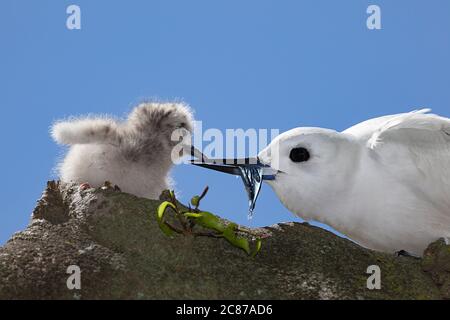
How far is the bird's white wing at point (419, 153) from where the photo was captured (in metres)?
3.51

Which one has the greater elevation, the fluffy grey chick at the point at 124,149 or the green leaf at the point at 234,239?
the fluffy grey chick at the point at 124,149

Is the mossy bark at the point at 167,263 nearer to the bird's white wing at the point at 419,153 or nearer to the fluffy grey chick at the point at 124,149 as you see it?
the bird's white wing at the point at 419,153

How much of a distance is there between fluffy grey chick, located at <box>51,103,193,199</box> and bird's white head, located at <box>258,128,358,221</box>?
1036 millimetres

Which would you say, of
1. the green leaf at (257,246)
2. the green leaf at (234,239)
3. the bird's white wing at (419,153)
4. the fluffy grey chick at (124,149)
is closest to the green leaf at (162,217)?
the green leaf at (234,239)

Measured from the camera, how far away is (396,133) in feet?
11.7

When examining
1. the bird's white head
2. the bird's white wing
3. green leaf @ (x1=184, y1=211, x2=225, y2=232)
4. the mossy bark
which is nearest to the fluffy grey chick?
the mossy bark

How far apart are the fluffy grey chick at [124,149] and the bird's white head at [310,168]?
1.04m

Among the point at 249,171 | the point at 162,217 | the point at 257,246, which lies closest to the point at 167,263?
the point at 162,217

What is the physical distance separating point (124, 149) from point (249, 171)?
1042 millimetres

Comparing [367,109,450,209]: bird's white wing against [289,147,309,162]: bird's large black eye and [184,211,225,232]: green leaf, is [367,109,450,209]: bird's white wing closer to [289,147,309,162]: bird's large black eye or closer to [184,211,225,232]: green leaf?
[289,147,309,162]: bird's large black eye

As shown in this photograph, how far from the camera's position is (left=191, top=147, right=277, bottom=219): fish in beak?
356 cm

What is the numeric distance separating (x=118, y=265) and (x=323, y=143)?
1.35m
